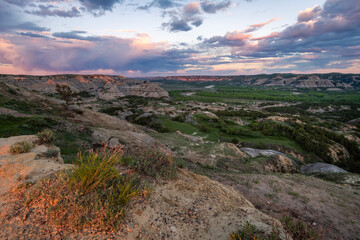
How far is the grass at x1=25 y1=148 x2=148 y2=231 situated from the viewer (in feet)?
11.0

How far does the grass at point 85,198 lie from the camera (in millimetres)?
3361

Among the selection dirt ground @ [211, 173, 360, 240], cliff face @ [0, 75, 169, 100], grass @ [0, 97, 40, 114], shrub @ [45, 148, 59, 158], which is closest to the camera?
shrub @ [45, 148, 59, 158]

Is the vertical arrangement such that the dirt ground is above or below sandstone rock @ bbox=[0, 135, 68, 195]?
below

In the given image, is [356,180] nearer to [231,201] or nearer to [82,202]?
[231,201]

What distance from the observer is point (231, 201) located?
5691 mm

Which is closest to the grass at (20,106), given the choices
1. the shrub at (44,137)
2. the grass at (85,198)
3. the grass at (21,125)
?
the grass at (21,125)

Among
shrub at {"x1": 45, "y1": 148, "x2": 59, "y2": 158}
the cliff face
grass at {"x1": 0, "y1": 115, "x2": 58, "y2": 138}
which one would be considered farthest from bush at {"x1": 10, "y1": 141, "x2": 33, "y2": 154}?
the cliff face

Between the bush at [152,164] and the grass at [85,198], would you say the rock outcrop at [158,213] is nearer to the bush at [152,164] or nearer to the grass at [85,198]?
the grass at [85,198]

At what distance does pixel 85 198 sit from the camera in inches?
142

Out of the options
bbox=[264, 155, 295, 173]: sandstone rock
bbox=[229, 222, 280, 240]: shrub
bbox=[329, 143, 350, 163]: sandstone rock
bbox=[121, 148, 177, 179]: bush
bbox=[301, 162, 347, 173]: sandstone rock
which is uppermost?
bbox=[121, 148, 177, 179]: bush

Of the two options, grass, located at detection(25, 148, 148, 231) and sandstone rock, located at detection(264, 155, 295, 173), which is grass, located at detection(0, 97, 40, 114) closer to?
grass, located at detection(25, 148, 148, 231)

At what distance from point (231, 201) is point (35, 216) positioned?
5.23 metres

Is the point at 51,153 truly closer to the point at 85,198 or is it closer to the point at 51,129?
the point at 85,198

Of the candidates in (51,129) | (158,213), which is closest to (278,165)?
(158,213)
